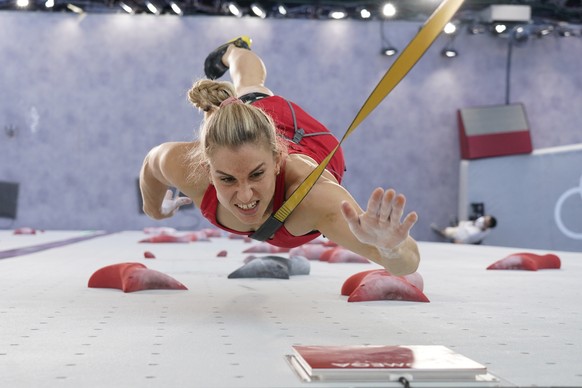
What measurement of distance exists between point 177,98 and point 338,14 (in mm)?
2549

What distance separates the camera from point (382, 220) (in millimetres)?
1493

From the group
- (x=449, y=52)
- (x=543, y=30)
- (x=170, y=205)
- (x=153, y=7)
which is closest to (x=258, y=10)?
(x=153, y=7)

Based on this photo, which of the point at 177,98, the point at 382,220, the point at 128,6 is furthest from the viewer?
the point at 177,98

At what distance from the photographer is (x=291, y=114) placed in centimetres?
272

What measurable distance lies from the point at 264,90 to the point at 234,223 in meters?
1.11

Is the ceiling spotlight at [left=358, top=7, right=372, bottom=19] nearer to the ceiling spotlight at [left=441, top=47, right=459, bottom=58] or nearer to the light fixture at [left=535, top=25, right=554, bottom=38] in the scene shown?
the ceiling spotlight at [left=441, top=47, right=459, bottom=58]

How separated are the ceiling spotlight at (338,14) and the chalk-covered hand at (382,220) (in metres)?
9.05

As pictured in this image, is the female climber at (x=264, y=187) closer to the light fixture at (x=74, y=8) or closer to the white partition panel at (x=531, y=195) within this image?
the white partition panel at (x=531, y=195)

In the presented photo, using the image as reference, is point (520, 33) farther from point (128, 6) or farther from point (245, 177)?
point (245, 177)

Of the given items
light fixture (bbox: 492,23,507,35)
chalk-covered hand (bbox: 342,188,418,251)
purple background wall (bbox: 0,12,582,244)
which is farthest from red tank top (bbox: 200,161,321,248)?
light fixture (bbox: 492,23,507,35)

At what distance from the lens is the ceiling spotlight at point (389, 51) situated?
10.2 m

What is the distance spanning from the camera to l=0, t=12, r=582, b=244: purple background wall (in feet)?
32.6

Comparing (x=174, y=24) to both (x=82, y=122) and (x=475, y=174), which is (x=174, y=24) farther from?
(x=475, y=174)

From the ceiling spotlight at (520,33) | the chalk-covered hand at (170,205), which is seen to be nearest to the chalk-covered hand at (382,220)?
the chalk-covered hand at (170,205)
